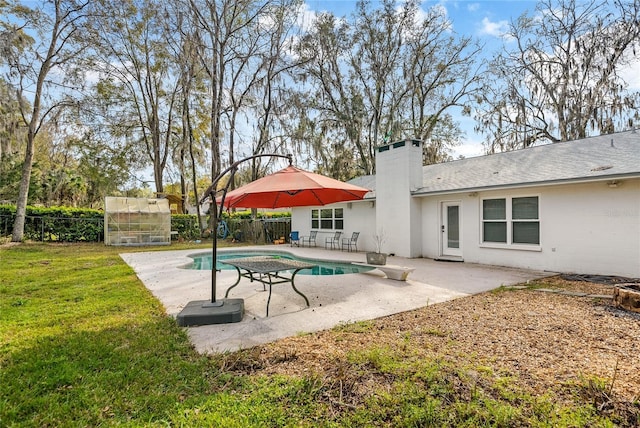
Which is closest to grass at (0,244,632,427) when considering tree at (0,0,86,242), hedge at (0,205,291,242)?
tree at (0,0,86,242)

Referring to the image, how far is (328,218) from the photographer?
48.9 ft

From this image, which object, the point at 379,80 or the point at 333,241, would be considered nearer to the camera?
the point at 333,241

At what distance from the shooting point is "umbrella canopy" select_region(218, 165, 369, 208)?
17.7 feet

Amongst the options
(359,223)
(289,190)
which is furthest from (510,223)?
(289,190)

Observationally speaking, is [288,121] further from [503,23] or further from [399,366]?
[399,366]

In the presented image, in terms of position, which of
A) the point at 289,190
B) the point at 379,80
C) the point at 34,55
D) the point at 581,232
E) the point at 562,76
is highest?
the point at 379,80

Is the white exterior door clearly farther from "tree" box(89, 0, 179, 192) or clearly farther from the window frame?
"tree" box(89, 0, 179, 192)

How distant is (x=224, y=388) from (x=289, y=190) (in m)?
3.25

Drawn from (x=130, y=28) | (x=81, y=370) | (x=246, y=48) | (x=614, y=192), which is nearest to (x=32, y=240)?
(x=130, y=28)

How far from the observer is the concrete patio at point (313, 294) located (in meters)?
3.88

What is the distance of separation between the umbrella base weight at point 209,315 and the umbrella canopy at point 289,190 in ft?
6.22

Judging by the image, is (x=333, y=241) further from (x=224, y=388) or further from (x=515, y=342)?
(x=224, y=388)

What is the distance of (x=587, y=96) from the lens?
1605 centimetres

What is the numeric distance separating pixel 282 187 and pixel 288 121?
15.0 meters
